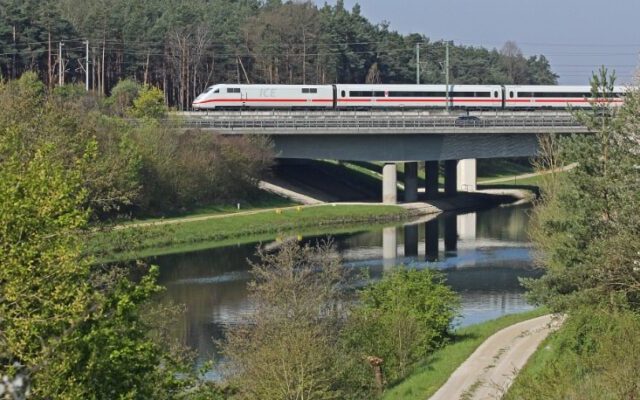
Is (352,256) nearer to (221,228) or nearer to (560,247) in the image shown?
(221,228)

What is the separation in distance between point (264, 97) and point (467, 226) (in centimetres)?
3355

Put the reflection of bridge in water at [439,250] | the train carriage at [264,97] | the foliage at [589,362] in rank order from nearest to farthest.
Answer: the foliage at [589,362] < the reflection of bridge in water at [439,250] < the train carriage at [264,97]

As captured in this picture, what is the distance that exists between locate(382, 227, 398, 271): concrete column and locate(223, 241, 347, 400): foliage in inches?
1012

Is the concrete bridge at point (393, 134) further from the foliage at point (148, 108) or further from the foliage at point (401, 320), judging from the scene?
the foliage at point (401, 320)

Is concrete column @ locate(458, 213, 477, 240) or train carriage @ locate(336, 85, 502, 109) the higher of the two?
train carriage @ locate(336, 85, 502, 109)

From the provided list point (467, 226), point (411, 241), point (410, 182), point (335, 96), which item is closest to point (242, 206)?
point (467, 226)


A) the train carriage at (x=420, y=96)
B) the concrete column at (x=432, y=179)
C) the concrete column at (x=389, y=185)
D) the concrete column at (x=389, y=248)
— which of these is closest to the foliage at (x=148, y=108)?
the concrete column at (x=389, y=185)

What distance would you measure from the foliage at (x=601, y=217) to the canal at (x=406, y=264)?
36.2 ft

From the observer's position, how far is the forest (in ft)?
381

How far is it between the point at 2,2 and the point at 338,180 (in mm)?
40040

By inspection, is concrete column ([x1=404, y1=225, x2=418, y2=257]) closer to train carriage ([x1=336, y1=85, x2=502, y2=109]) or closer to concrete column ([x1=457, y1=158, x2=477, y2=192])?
concrete column ([x1=457, y1=158, x2=477, y2=192])

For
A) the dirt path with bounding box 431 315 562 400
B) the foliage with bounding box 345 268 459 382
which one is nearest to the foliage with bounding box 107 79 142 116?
the foliage with bounding box 345 268 459 382

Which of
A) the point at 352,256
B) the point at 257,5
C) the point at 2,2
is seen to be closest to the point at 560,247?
the point at 352,256

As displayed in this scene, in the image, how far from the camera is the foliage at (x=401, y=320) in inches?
1339
